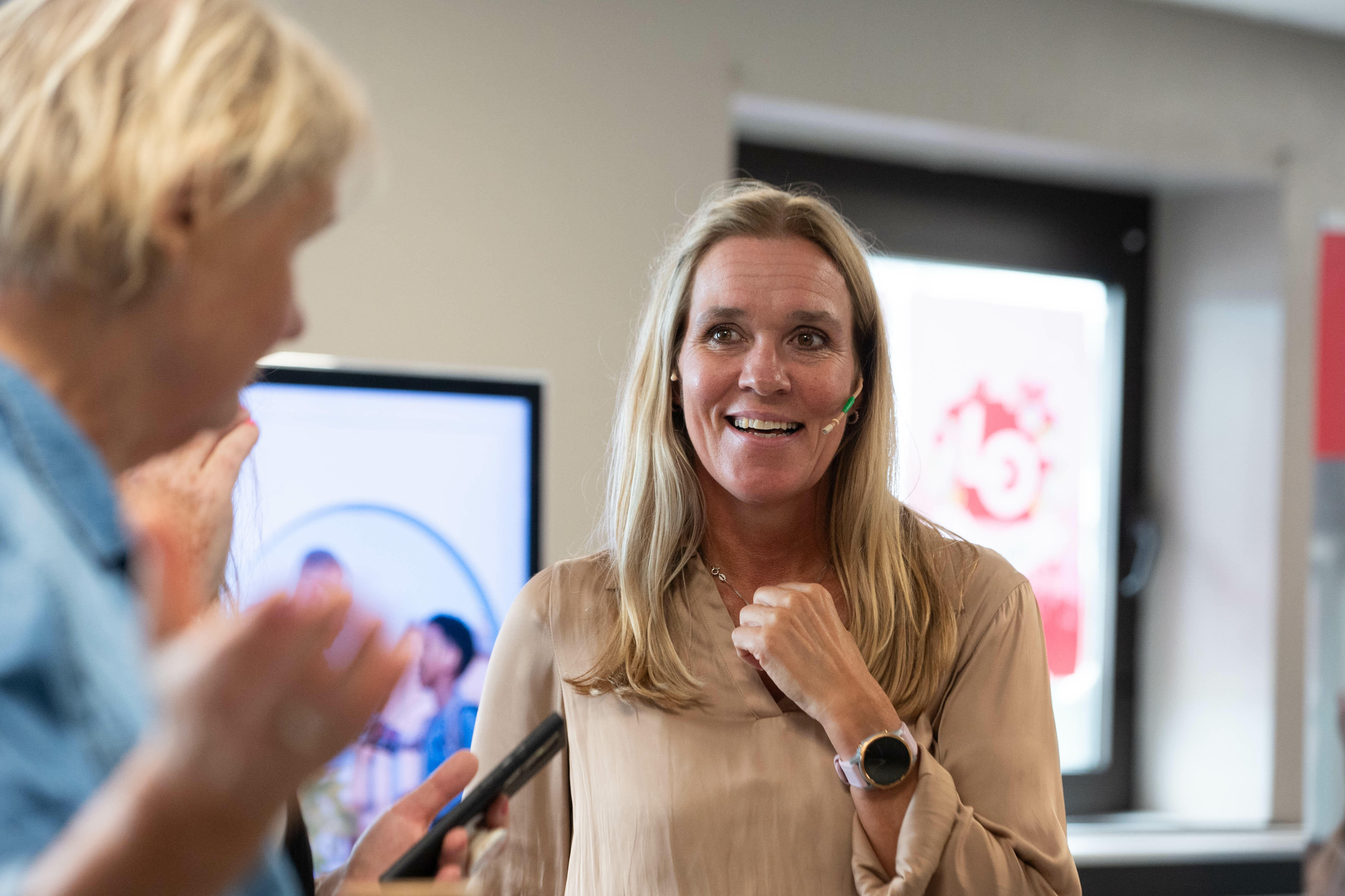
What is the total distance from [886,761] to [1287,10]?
2913 mm

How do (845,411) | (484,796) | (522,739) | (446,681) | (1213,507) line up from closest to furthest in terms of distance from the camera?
1. (484,796)
2. (522,739)
3. (845,411)
4. (446,681)
5. (1213,507)

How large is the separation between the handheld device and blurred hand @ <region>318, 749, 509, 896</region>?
0.03 feet

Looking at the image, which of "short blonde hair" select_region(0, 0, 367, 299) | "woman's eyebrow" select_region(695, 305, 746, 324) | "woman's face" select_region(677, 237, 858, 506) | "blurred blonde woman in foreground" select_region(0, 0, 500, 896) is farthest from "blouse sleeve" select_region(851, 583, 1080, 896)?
"short blonde hair" select_region(0, 0, 367, 299)

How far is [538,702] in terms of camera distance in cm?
150

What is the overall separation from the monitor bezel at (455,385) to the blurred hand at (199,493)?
4.21 ft

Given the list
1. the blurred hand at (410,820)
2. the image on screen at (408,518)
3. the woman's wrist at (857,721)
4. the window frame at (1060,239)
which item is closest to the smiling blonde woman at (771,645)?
the woman's wrist at (857,721)

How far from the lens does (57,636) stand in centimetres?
43

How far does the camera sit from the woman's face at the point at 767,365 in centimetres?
147

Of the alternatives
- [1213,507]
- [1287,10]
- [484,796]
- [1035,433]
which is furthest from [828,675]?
[1287,10]

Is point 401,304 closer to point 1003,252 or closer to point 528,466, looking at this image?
point 528,466

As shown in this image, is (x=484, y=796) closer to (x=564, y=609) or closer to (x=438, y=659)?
(x=564, y=609)

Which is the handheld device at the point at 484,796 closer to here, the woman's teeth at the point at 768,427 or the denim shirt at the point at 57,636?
the denim shirt at the point at 57,636

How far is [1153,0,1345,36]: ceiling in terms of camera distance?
3172mm

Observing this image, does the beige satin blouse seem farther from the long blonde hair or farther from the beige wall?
the beige wall
